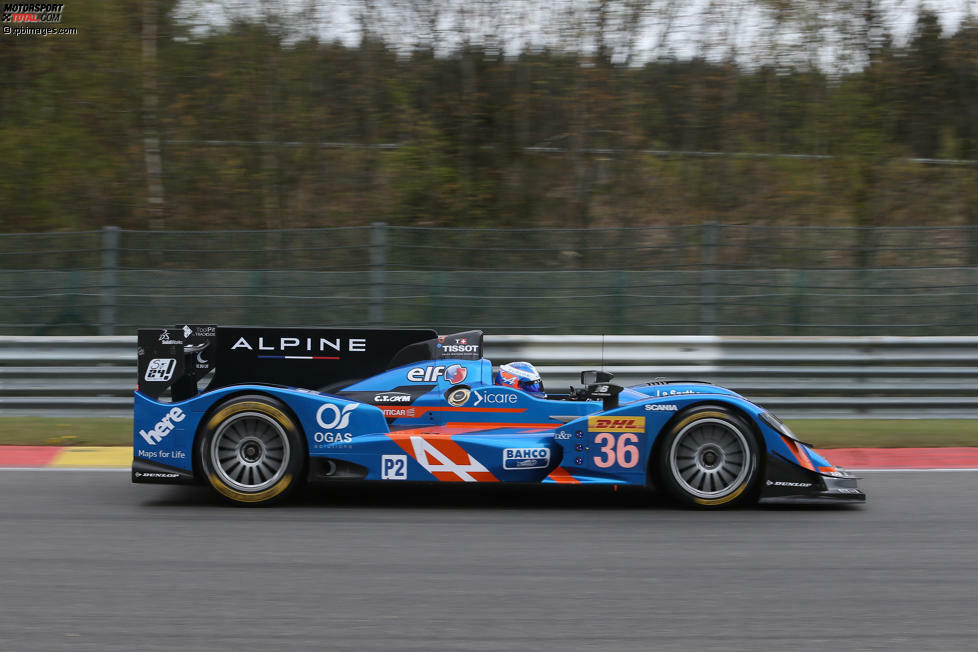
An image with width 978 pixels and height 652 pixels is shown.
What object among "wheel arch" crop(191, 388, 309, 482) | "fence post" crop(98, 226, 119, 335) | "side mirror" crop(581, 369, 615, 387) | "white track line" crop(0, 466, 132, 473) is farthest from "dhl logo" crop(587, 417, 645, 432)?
"fence post" crop(98, 226, 119, 335)

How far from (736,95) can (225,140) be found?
24.6 feet

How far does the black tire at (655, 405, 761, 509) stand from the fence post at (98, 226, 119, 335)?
20.9 ft

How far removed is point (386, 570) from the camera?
→ 5039 millimetres

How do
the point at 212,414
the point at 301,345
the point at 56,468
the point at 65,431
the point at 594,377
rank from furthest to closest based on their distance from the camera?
the point at 65,431 < the point at 56,468 < the point at 594,377 < the point at 301,345 < the point at 212,414

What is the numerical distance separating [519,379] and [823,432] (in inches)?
167

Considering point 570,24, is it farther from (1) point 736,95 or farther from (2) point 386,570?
(2) point 386,570

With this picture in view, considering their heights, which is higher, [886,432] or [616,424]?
→ [616,424]

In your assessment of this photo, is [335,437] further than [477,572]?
Yes

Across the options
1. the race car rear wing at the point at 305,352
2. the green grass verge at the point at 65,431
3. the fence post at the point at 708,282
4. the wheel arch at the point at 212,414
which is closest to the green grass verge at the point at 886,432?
the fence post at the point at 708,282

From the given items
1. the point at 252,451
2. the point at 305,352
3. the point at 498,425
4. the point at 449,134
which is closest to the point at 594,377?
the point at 498,425

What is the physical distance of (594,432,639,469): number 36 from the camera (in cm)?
627

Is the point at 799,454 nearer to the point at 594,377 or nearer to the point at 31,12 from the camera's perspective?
the point at 594,377

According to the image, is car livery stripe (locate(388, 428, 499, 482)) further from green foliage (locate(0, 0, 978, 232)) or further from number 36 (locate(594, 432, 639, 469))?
green foliage (locate(0, 0, 978, 232))

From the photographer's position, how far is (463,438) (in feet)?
20.7
